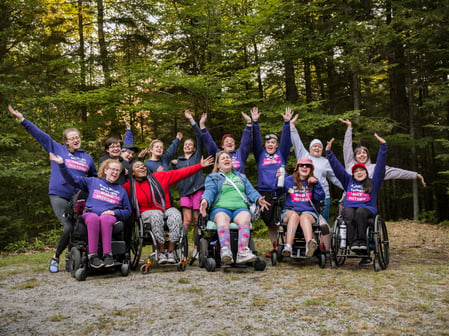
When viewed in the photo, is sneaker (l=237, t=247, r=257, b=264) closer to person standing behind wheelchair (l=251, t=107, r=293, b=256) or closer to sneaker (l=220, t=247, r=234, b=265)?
sneaker (l=220, t=247, r=234, b=265)

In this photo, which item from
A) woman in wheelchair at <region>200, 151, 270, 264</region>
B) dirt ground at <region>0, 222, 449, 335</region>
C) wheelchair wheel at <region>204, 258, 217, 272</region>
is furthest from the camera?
wheelchair wheel at <region>204, 258, 217, 272</region>

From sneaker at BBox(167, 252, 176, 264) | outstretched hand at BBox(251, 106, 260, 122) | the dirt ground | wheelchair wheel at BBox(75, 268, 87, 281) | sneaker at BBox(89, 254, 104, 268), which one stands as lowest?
the dirt ground

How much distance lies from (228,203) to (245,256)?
2.36ft

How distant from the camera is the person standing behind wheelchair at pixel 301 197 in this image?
4.73 m

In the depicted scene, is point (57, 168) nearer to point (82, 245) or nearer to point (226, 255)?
point (82, 245)

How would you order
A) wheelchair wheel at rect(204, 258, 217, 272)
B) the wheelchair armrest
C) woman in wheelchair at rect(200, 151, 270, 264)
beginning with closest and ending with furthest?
1. woman in wheelchair at rect(200, 151, 270, 264)
2. wheelchair wheel at rect(204, 258, 217, 272)
3. the wheelchair armrest

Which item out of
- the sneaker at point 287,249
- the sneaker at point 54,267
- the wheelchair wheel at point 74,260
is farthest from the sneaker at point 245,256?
the sneaker at point 54,267

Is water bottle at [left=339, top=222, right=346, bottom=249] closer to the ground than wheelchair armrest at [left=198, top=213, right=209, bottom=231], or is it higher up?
closer to the ground

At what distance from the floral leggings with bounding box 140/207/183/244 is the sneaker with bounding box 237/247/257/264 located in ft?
2.54

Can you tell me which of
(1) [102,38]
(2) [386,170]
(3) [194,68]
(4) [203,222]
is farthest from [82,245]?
(1) [102,38]

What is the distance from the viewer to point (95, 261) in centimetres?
422

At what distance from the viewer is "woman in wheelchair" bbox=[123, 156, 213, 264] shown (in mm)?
4578

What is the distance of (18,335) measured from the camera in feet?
8.43

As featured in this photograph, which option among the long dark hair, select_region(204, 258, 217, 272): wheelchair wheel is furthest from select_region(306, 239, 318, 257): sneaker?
the long dark hair
